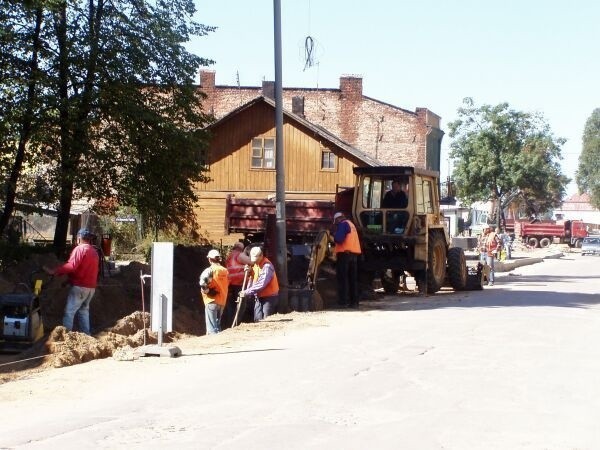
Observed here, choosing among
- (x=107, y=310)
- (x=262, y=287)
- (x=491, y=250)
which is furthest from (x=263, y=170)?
(x=262, y=287)

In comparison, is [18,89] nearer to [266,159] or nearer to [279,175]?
[279,175]

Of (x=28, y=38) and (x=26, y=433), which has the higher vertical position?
(x=28, y=38)

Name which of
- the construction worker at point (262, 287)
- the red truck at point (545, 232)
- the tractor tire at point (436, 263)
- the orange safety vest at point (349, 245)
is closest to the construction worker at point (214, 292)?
the construction worker at point (262, 287)

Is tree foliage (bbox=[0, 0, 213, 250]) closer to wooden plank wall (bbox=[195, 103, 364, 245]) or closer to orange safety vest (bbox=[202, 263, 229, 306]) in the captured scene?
orange safety vest (bbox=[202, 263, 229, 306])

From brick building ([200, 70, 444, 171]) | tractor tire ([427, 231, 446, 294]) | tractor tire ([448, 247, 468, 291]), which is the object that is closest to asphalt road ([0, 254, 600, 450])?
tractor tire ([427, 231, 446, 294])

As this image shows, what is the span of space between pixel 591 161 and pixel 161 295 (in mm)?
103752

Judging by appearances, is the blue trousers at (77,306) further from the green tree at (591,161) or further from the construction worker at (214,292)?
the green tree at (591,161)

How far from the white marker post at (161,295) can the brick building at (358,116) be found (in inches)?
1844

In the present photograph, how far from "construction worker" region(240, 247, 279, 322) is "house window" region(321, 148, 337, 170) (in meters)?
26.7

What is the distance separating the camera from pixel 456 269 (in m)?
24.5

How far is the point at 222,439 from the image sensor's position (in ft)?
25.1

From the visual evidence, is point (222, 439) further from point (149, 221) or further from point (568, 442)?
point (149, 221)

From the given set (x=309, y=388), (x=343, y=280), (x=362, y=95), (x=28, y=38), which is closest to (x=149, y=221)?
(x=28, y=38)

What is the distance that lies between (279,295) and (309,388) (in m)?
8.93
